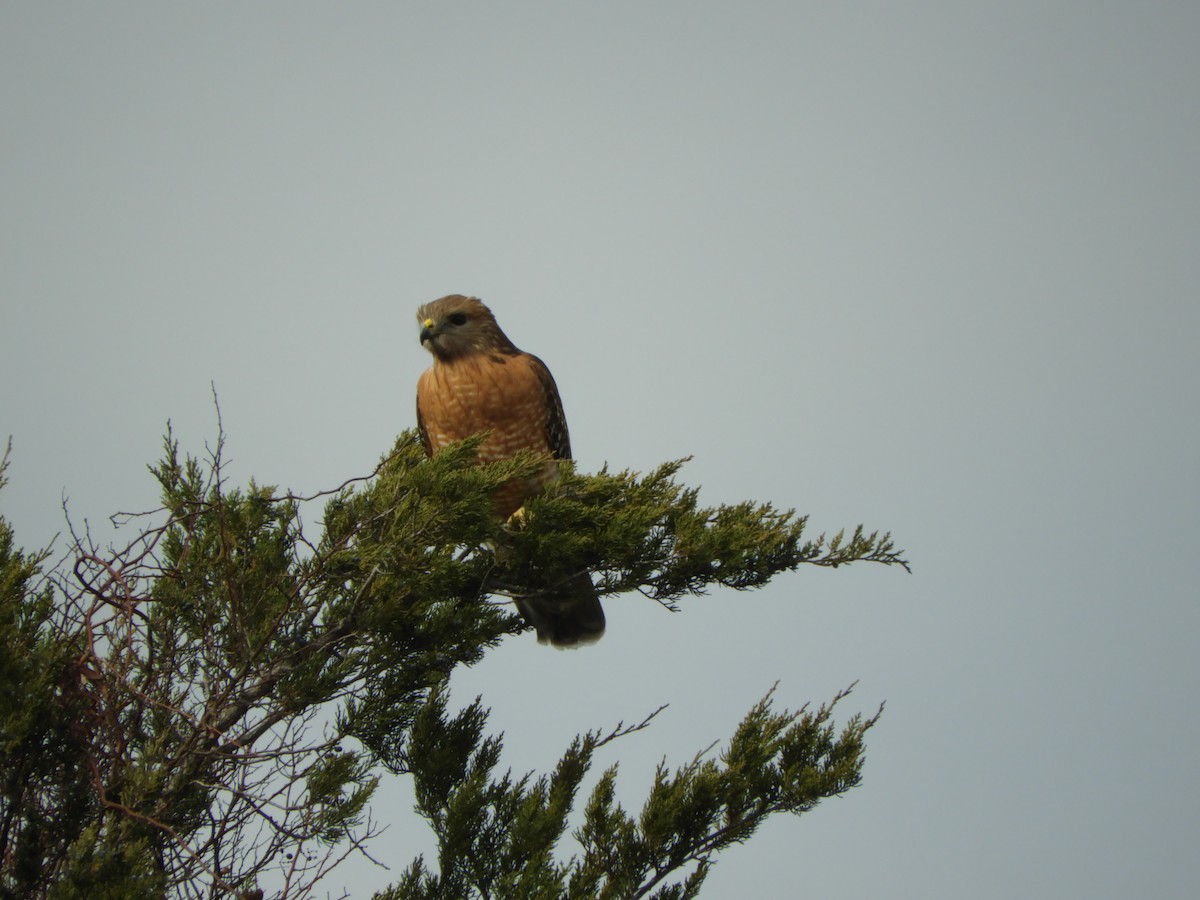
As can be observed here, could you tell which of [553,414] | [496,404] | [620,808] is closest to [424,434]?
[496,404]

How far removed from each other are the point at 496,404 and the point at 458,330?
0.50 m

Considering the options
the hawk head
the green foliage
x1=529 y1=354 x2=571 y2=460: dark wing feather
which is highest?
the hawk head

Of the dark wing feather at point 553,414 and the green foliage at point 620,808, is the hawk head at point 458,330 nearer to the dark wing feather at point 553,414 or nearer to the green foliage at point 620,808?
the dark wing feather at point 553,414

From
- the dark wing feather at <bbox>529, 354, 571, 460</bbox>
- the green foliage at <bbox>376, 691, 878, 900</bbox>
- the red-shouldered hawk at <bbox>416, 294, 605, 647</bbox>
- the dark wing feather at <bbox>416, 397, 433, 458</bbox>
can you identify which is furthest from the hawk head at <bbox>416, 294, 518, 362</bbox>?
the green foliage at <bbox>376, 691, 878, 900</bbox>

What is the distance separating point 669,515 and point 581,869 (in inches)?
55.7

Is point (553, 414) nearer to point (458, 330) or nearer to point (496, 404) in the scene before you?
point (496, 404)

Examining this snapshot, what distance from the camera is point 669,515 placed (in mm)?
4852

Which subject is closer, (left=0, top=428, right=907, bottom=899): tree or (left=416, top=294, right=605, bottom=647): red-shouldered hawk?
(left=0, top=428, right=907, bottom=899): tree

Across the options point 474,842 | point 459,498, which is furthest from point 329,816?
point 459,498

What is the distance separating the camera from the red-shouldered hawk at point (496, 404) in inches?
243

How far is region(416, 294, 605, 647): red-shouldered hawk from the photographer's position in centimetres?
616

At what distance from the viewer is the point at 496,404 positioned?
615cm

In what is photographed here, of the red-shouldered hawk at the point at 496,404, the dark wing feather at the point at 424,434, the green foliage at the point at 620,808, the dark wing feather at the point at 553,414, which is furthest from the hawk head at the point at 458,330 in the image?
the green foliage at the point at 620,808

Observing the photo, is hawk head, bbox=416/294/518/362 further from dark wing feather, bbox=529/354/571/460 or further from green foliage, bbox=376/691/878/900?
green foliage, bbox=376/691/878/900
